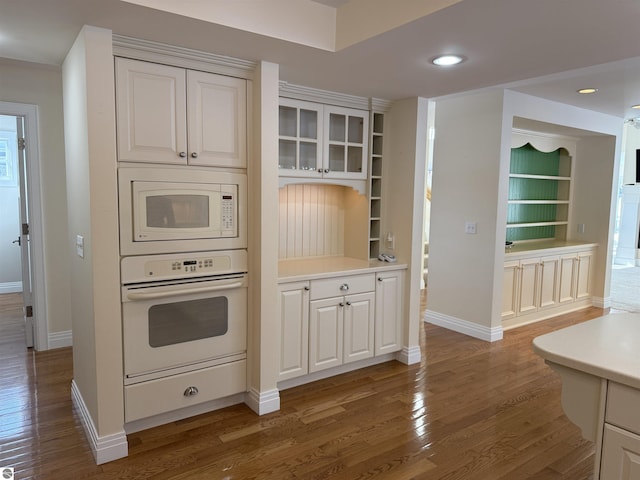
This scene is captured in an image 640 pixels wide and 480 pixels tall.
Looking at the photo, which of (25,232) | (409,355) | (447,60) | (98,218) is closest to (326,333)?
(409,355)

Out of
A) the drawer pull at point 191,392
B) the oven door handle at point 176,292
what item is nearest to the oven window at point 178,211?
the oven door handle at point 176,292

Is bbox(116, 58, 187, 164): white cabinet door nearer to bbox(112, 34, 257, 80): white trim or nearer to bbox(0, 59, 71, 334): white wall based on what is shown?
bbox(112, 34, 257, 80): white trim

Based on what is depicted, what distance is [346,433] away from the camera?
276 cm

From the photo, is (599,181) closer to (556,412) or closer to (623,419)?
(556,412)

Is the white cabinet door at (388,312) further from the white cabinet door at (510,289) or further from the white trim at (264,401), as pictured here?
the white cabinet door at (510,289)

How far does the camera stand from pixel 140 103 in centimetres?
246

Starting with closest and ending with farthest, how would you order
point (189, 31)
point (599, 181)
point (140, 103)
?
point (189, 31), point (140, 103), point (599, 181)

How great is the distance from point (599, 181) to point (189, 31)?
18.6 feet

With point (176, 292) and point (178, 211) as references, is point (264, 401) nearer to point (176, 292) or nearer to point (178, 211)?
point (176, 292)

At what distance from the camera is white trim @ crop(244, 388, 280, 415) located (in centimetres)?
295

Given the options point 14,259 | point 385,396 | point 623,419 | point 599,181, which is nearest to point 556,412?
point 385,396

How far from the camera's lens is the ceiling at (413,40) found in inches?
77.9

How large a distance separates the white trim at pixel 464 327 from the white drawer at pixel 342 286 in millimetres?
1673

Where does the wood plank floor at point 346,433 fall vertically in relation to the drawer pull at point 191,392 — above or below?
below
